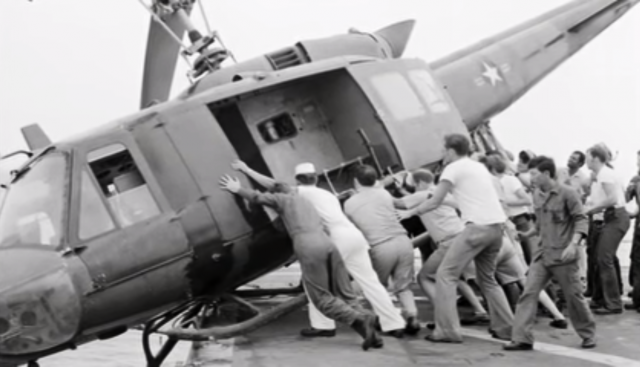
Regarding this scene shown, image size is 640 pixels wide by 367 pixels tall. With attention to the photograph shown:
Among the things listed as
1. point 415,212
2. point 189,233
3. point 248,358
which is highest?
point 189,233

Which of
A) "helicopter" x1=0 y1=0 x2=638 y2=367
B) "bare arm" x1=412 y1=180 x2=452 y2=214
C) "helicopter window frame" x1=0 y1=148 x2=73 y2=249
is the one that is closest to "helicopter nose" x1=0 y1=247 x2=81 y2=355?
"helicopter" x1=0 y1=0 x2=638 y2=367

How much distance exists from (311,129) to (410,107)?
3.70ft

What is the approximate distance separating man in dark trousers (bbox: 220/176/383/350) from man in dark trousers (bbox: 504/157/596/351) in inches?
49.8

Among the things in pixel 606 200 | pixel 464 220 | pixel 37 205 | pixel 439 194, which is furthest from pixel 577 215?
pixel 37 205

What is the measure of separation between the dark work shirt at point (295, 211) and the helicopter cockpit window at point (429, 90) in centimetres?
263

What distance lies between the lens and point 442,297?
7.23 meters

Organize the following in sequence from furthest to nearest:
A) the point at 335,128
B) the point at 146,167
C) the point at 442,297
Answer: the point at 335,128
the point at 146,167
the point at 442,297

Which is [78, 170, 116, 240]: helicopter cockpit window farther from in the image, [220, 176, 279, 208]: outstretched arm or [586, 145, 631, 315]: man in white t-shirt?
[586, 145, 631, 315]: man in white t-shirt

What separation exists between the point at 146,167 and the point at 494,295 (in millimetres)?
3384

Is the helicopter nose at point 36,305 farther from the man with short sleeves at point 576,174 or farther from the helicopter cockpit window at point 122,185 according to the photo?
the man with short sleeves at point 576,174

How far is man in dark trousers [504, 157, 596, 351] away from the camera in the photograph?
6.89 meters

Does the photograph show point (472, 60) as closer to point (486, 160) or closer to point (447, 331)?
point (486, 160)

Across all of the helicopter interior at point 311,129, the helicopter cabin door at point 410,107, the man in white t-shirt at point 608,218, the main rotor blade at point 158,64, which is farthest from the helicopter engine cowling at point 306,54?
the man in white t-shirt at point 608,218

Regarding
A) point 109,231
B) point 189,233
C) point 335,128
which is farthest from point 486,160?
point 109,231
